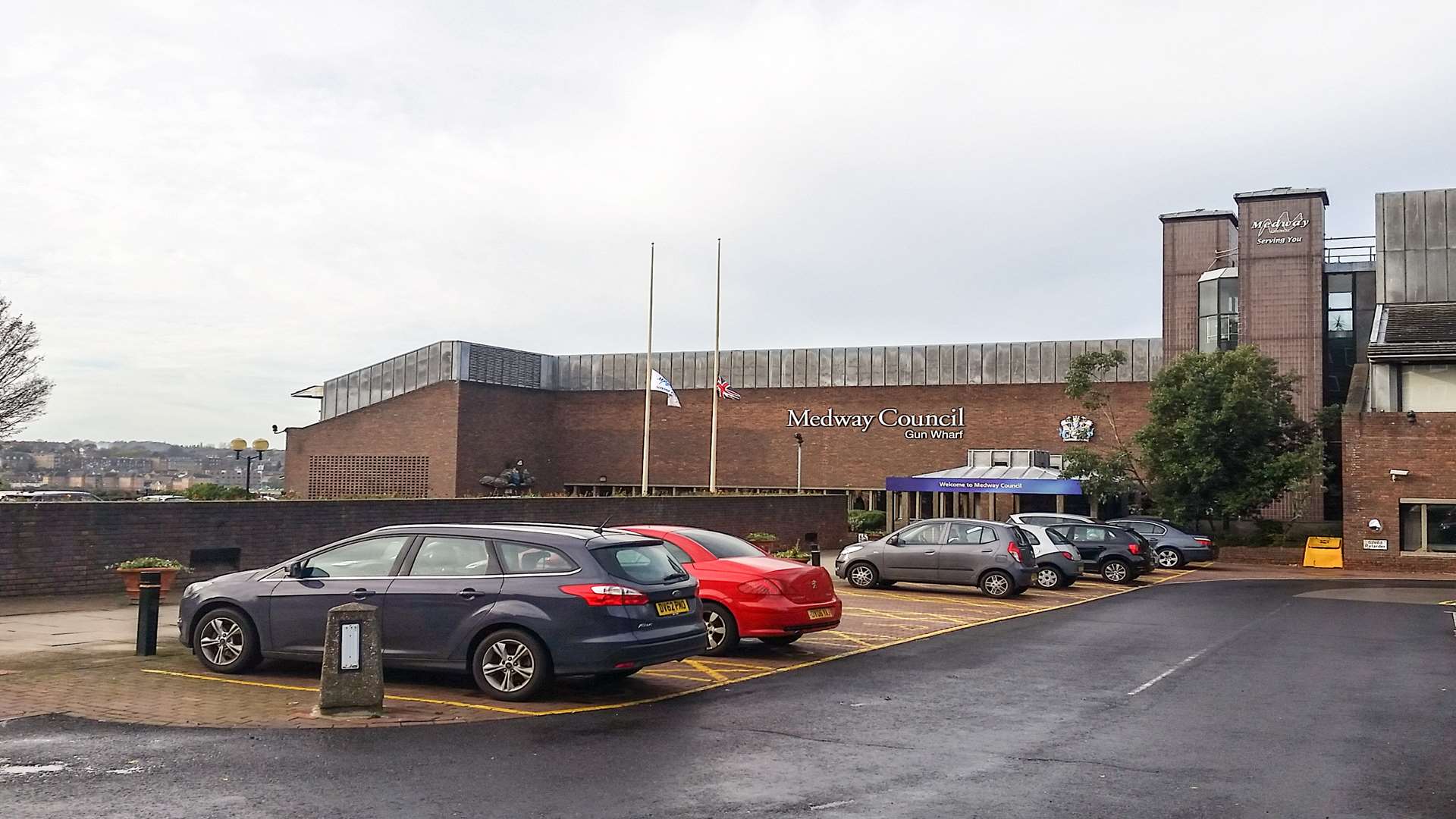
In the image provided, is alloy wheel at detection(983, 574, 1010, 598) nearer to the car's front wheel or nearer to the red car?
the red car

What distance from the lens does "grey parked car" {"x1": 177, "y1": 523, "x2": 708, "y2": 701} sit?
10.0 metres

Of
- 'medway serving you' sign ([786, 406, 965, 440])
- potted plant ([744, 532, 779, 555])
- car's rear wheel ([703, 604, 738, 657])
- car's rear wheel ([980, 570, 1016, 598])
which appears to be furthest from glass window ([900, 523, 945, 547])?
'medway serving you' sign ([786, 406, 965, 440])

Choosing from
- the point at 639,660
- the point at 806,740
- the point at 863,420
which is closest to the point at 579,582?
the point at 639,660

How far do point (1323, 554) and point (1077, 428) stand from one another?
1414 cm

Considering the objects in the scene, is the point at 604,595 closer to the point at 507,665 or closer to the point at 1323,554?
the point at 507,665

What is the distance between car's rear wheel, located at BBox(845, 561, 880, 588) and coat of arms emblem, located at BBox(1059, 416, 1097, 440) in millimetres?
28117

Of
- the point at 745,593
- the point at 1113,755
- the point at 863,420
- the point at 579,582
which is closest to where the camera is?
the point at 1113,755

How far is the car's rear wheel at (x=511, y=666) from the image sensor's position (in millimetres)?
10023

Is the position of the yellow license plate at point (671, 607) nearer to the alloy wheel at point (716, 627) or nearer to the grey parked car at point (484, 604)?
the grey parked car at point (484, 604)

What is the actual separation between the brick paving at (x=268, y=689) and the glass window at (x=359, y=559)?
1007mm

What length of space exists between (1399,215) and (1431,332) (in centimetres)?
679

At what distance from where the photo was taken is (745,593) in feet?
44.5

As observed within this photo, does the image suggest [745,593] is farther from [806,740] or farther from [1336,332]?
[1336,332]

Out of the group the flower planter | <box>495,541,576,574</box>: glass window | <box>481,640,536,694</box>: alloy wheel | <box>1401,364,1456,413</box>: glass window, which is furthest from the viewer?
<box>1401,364,1456,413</box>: glass window
